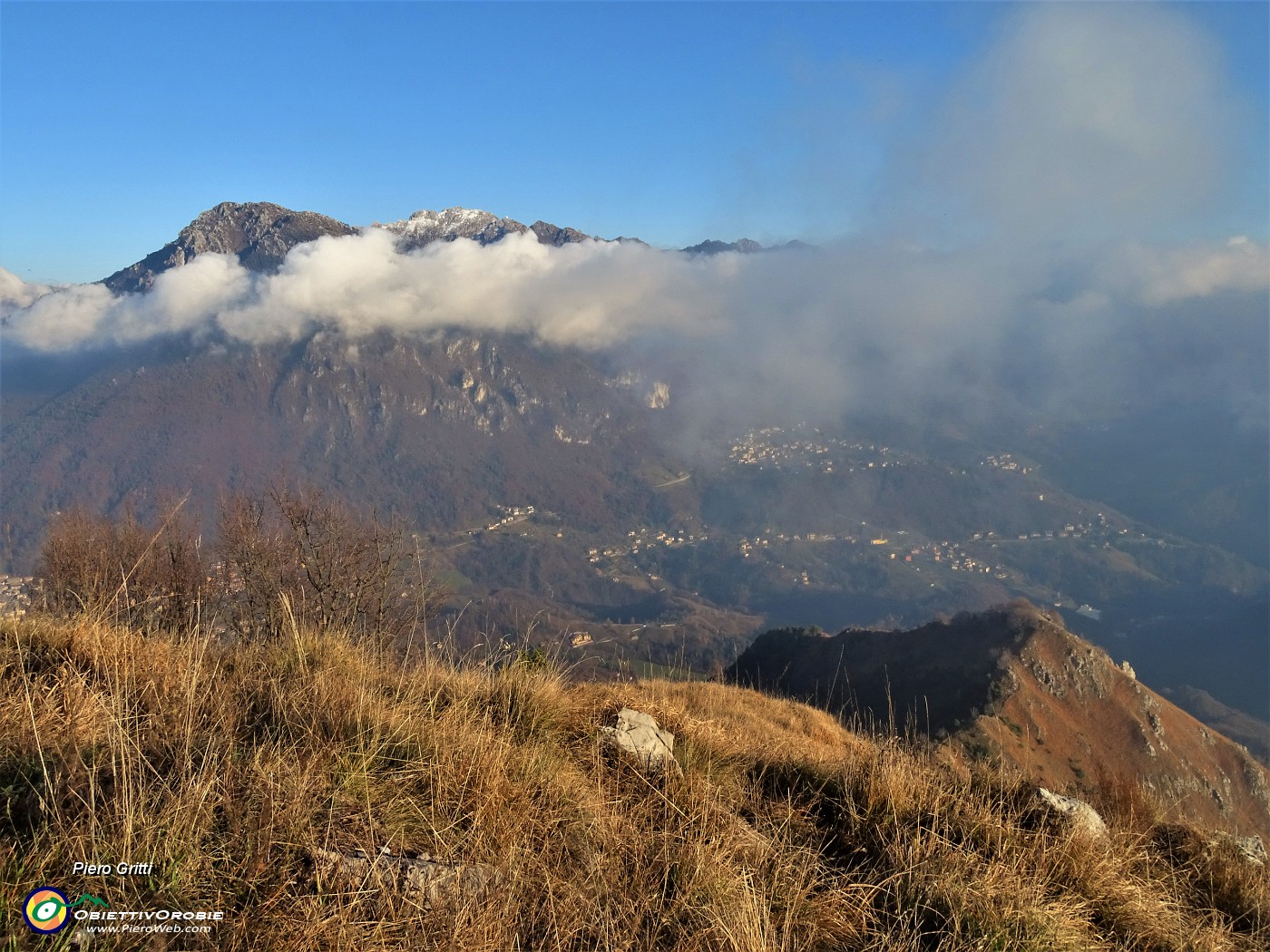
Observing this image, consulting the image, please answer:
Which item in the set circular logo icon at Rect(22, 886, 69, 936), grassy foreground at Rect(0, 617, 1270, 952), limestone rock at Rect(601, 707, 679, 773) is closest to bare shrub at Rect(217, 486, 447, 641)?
limestone rock at Rect(601, 707, 679, 773)

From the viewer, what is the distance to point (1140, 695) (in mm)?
57719

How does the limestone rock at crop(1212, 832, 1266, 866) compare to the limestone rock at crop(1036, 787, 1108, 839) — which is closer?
the limestone rock at crop(1036, 787, 1108, 839)

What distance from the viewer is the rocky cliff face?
49.2 meters

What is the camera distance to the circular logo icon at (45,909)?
2.60 meters

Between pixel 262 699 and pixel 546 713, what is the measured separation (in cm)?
210

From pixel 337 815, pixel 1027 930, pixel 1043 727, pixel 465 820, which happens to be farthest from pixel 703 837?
pixel 1043 727

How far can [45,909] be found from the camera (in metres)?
2.68

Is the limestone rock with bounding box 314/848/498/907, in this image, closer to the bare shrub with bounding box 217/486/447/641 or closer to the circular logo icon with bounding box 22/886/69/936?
the circular logo icon with bounding box 22/886/69/936

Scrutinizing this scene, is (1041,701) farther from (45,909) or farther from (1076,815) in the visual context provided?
(45,909)

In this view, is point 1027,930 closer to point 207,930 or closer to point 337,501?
point 207,930

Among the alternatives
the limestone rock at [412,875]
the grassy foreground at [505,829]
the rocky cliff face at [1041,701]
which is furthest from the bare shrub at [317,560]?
the rocky cliff face at [1041,701]

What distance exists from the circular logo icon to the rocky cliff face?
46.5m

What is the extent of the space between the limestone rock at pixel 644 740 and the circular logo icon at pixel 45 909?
3363mm

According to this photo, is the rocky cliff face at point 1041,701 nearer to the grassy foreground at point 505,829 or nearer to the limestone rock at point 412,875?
the grassy foreground at point 505,829
